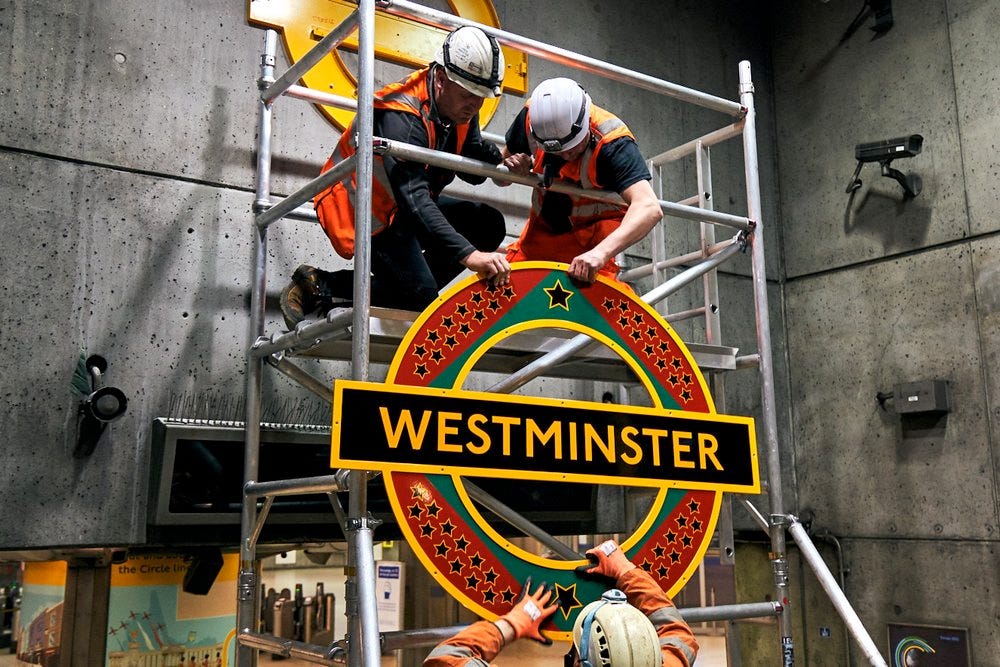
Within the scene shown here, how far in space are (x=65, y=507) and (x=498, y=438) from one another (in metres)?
2.23

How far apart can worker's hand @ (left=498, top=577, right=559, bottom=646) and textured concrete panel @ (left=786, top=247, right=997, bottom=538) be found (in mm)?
3851

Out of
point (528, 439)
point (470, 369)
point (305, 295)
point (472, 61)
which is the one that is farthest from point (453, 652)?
point (472, 61)

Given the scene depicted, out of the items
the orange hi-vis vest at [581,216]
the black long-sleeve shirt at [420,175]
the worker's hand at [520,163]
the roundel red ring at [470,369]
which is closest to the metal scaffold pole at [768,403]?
the roundel red ring at [470,369]

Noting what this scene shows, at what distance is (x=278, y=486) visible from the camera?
4.14 metres

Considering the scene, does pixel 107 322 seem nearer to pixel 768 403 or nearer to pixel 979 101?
pixel 768 403

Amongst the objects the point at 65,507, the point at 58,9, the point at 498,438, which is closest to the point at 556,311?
the point at 498,438

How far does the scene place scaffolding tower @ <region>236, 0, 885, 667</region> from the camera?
3541mm

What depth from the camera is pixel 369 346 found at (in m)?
4.05

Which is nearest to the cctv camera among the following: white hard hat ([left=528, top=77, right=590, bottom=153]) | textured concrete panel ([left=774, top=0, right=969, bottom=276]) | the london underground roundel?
textured concrete panel ([left=774, top=0, right=969, bottom=276])

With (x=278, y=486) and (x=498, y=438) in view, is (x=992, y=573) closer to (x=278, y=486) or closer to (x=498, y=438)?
(x=498, y=438)

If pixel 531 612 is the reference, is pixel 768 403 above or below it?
above

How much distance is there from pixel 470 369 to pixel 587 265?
2.31 ft

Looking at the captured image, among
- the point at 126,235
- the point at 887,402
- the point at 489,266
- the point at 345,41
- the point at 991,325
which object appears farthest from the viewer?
the point at 887,402

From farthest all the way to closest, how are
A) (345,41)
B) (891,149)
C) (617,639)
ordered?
(891,149) < (345,41) < (617,639)
